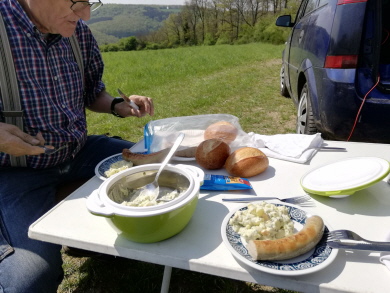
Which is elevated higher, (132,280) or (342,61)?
(342,61)

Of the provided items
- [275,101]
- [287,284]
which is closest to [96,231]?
[287,284]

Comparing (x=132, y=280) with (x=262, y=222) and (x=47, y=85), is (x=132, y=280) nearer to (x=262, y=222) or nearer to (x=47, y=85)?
(x=47, y=85)

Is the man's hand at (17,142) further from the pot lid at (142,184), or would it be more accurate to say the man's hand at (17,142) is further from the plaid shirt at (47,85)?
the pot lid at (142,184)

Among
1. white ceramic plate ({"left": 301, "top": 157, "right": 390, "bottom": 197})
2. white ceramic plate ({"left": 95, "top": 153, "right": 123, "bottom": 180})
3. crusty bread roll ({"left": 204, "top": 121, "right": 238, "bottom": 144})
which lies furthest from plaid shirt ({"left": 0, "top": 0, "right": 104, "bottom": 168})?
white ceramic plate ({"left": 301, "top": 157, "right": 390, "bottom": 197})

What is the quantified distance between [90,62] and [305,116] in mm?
2094

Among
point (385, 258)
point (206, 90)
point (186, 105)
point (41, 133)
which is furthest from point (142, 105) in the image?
point (206, 90)

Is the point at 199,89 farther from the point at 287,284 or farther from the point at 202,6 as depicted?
the point at 202,6

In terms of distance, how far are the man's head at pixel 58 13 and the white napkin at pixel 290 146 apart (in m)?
1.06

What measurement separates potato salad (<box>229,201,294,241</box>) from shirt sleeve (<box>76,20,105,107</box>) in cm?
159

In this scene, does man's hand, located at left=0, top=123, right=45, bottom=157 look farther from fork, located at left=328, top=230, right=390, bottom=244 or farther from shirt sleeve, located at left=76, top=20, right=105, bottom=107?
fork, located at left=328, top=230, right=390, bottom=244

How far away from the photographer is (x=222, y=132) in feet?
5.32

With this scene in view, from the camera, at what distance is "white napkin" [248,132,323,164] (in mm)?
1552

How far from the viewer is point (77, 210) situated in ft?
3.84

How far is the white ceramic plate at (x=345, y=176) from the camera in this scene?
1.15 m
